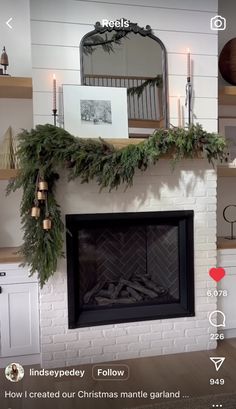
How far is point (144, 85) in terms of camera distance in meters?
2.12

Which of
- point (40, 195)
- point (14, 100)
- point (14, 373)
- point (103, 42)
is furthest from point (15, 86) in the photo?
point (14, 373)

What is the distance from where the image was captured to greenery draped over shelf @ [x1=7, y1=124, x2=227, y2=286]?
185cm

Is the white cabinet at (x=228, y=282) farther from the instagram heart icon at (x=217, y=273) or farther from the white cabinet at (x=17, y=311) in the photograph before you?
the white cabinet at (x=17, y=311)

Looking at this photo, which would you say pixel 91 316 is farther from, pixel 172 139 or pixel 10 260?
pixel 172 139

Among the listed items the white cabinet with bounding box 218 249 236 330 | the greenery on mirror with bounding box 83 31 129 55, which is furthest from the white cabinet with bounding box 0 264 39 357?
the greenery on mirror with bounding box 83 31 129 55

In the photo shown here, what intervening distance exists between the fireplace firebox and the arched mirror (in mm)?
600

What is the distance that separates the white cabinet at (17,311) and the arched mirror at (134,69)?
1089 mm

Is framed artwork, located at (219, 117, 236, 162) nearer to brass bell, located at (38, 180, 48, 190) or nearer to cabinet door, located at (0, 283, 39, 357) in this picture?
brass bell, located at (38, 180, 48, 190)

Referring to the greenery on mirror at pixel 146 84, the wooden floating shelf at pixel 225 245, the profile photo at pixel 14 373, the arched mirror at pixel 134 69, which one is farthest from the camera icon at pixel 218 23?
the profile photo at pixel 14 373

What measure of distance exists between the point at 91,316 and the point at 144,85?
4.81ft

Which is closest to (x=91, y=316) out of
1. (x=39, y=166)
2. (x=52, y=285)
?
(x=52, y=285)

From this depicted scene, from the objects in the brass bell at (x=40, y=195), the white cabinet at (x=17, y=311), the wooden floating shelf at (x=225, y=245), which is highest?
the brass bell at (x=40, y=195)

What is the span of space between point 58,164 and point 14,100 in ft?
2.33

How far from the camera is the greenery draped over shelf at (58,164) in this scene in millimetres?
1853
